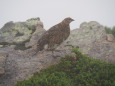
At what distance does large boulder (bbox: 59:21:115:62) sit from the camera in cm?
1174

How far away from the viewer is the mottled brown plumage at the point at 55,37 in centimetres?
1070

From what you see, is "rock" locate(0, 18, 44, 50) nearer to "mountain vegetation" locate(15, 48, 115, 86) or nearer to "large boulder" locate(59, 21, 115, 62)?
"large boulder" locate(59, 21, 115, 62)

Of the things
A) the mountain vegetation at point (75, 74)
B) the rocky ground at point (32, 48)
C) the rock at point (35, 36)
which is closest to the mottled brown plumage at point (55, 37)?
the rocky ground at point (32, 48)

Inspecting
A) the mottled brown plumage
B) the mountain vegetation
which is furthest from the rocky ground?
the mountain vegetation

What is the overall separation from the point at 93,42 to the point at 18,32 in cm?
685

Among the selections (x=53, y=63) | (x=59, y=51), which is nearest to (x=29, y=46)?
(x=59, y=51)

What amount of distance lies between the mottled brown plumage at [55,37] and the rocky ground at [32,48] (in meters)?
0.59

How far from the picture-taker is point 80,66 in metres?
9.28

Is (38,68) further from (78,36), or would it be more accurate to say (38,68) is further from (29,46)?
(78,36)

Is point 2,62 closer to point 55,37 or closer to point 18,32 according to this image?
point 55,37

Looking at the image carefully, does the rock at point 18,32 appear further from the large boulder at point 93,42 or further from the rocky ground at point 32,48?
the large boulder at point 93,42

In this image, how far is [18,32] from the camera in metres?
15.3

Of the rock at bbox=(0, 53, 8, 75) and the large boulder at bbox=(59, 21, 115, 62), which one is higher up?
the large boulder at bbox=(59, 21, 115, 62)

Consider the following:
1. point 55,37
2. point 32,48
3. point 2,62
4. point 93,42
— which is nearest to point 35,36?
point 32,48
